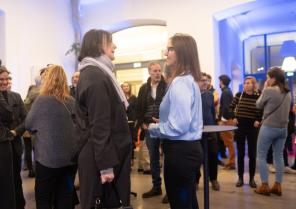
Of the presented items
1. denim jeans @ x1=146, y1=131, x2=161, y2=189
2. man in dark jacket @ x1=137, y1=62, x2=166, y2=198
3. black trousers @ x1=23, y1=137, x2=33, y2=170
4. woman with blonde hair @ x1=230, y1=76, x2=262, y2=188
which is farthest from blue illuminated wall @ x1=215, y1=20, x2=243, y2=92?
black trousers @ x1=23, y1=137, x2=33, y2=170

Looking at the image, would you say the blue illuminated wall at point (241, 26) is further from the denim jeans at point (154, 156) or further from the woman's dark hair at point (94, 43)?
the woman's dark hair at point (94, 43)

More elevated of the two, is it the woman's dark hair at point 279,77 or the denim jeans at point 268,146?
the woman's dark hair at point 279,77

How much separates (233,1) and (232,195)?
12.7ft

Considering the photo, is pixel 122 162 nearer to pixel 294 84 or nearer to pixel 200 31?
pixel 200 31

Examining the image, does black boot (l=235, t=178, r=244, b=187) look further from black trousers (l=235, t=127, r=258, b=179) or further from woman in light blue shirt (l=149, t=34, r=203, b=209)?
woman in light blue shirt (l=149, t=34, r=203, b=209)

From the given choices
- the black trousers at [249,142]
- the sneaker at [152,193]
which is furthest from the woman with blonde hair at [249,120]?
the sneaker at [152,193]

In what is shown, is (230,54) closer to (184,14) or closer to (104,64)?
(184,14)

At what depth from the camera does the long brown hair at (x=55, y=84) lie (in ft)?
8.18

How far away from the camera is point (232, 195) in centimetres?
387

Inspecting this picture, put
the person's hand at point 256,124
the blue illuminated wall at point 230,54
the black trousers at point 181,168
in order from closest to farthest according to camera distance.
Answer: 1. the black trousers at point 181,168
2. the person's hand at point 256,124
3. the blue illuminated wall at point 230,54

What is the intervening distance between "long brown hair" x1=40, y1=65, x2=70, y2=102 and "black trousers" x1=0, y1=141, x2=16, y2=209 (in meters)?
0.45

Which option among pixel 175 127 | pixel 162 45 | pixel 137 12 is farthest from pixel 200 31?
pixel 175 127

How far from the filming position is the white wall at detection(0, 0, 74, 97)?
6.33m

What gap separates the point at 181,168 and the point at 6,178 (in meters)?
1.30
